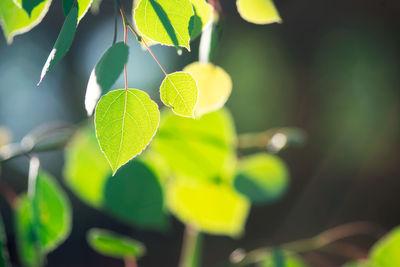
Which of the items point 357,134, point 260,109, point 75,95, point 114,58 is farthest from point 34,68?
point 114,58

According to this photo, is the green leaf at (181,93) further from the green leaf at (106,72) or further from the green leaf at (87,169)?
the green leaf at (87,169)

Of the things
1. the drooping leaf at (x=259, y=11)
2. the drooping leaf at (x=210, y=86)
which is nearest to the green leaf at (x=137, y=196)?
the drooping leaf at (x=210, y=86)

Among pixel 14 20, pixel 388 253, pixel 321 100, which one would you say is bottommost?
pixel 321 100

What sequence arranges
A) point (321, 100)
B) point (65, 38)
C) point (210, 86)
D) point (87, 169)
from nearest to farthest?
point (65, 38) < point (210, 86) < point (87, 169) < point (321, 100)

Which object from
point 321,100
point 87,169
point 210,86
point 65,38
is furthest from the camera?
point 321,100

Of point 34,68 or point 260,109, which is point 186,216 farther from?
point 34,68

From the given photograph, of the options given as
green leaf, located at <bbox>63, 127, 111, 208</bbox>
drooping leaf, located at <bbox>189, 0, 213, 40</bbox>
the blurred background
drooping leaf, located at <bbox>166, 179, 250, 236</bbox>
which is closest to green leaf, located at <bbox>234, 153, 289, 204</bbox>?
drooping leaf, located at <bbox>166, 179, 250, 236</bbox>

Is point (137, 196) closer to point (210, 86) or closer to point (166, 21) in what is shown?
point (210, 86)

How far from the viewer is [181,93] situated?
241 mm

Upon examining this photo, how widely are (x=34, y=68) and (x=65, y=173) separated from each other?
3.85 metres

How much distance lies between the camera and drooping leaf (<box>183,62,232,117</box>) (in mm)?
390

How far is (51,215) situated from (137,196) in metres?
0.09

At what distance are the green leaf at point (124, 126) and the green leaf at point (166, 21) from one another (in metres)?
0.03

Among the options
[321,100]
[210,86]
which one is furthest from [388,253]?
[321,100]
